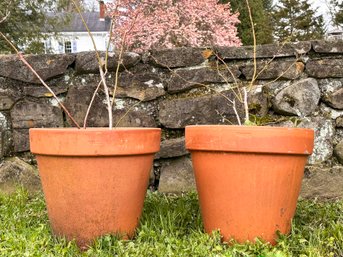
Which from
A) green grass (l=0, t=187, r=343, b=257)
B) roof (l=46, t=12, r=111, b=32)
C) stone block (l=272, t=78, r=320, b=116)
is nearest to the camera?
green grass (l=0, t=187, r=343, b=257)

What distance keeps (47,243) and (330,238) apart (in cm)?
111

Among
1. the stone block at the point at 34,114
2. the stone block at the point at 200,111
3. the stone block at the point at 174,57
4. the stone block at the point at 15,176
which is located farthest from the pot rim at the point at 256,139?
the stone block at the point at 15,176

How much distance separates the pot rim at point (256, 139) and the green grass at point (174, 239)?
35cm

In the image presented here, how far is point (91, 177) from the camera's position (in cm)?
168

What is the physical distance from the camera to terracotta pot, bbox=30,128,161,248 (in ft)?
5.48

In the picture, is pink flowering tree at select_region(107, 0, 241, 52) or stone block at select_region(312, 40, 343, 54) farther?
pink flowering tree at select_region(107, 0, 241, 52)

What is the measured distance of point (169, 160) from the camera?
2633 mm

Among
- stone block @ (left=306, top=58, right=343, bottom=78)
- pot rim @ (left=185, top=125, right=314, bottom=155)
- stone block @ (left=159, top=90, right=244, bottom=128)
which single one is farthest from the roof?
pot rim @ (left=185, top=125, right=314, bottom=155)

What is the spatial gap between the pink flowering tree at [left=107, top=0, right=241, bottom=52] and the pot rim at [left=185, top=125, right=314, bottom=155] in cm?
682

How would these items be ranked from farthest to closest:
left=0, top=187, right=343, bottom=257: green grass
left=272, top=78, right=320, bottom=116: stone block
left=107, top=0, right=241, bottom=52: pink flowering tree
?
1. left=107, top=0, right=241, bottom=52: pink flowering tree
2. left=272, top=78, right=320, bottom=116: stone block
3. left=0, top=187, right=343, bottom=257: green grass

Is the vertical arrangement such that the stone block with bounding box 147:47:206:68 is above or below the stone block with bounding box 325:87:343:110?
above

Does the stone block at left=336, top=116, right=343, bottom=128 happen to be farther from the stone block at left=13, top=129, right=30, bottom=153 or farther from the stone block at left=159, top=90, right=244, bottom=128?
the stone block at left=13, top=129, right=30, bottom=153

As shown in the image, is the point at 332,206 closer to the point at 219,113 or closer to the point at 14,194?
the point at 219,113

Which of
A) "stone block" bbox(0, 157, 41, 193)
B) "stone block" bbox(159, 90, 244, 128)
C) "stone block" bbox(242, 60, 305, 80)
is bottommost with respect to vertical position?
"stone block" bbox(0, 157, 41, 193)
